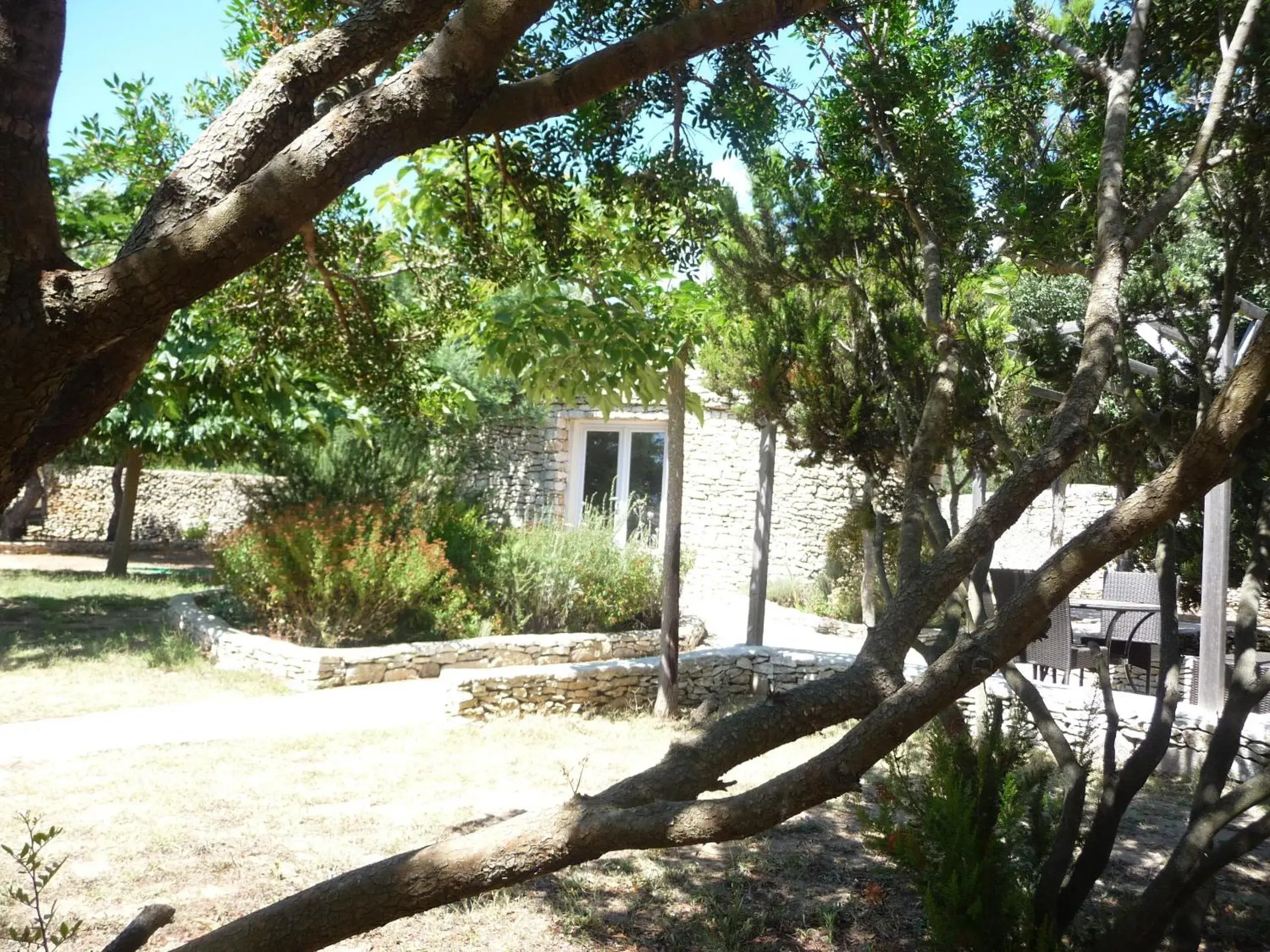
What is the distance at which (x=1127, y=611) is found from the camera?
6.88 meters

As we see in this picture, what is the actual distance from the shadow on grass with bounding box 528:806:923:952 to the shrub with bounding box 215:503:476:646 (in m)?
4.70

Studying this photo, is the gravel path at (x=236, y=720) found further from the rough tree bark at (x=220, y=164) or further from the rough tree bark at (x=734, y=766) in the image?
the rough tree bark at (x=734, y=766)

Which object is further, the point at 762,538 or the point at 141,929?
the point at 762,538

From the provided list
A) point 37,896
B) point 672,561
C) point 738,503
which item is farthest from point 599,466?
point 37,896

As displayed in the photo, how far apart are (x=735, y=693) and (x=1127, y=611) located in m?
2.92

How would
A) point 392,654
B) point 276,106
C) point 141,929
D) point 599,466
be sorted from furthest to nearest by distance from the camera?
point 599,466, point 392,654, point 276,106, point 141,929

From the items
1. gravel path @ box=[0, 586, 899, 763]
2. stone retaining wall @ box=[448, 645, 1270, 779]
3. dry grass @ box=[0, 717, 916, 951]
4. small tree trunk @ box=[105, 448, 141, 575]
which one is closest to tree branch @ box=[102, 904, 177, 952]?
dry grass @ box=[0, 717, 916, 951]

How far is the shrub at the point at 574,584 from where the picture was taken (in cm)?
923

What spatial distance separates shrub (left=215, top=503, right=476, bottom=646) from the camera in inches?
327

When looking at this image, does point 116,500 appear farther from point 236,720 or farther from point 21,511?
point 236,720

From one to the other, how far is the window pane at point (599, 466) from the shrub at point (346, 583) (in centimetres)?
565

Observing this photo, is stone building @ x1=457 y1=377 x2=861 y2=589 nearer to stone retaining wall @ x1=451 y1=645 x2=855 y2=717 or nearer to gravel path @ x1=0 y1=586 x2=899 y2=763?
stone retaining wall @ x1=451 y1=645 x2=855 y2=717

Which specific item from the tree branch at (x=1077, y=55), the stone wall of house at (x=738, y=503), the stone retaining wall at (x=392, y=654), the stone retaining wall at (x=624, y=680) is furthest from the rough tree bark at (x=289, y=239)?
the stone wall of house at (x=738, y=503)

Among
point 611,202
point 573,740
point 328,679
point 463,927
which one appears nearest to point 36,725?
point 328,679
